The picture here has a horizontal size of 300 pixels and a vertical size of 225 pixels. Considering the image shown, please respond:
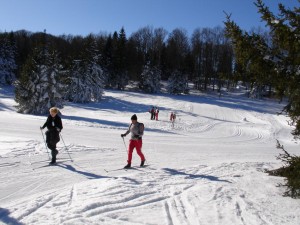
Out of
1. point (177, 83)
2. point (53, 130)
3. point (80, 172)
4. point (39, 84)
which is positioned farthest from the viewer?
point (177, 83)

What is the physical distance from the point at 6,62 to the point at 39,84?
33565 mm

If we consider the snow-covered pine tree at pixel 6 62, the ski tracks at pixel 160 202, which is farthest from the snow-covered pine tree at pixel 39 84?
the snow-covered pine tree at pixel 6 62

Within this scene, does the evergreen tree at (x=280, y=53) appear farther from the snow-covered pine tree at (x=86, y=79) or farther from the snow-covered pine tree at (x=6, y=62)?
the snow-covered pine tree at (x=6, y=62)

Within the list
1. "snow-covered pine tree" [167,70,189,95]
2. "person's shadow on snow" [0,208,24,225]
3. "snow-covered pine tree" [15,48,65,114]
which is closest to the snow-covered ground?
"person's shadow on snow" [0,208,24,225]

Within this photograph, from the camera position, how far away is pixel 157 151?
50.1ft

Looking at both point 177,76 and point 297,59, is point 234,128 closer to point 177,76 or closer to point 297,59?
point 297,59

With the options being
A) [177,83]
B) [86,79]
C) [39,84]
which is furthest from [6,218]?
[177,83]

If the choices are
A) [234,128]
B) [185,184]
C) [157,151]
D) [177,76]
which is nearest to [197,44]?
[177,76]

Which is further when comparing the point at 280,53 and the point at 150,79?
the point at 150,79

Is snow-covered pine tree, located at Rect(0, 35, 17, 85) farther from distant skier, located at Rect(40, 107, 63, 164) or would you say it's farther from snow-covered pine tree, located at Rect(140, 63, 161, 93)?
distant skier, located at Rect(40, 107, 63, 164)

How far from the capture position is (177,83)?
6738 cm

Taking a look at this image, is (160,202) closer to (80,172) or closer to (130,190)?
(130,190)

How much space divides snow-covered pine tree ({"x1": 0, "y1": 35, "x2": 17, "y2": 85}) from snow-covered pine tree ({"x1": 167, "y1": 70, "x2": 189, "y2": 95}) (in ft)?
103

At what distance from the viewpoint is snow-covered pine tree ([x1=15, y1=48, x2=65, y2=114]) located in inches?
1422
